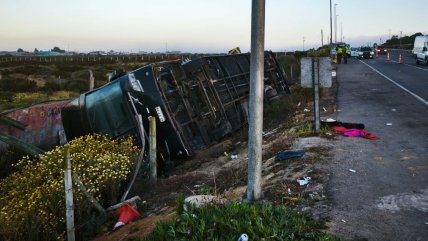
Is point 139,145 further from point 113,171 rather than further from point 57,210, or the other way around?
point 57,210

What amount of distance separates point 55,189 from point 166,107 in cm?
355

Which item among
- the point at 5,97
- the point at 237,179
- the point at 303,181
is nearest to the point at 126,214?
the point at 237,179

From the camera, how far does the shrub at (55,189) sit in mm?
5953

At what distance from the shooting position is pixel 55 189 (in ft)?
21.5

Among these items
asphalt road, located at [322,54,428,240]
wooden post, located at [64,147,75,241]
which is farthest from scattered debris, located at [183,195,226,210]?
wooden post, located at [64,147,75,241]

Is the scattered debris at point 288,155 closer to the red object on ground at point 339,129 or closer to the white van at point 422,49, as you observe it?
the red object on ground at point 339,129

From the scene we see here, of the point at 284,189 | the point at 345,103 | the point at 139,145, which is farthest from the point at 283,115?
the point at 284,189

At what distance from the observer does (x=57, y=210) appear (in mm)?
6438

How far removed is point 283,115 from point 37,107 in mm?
8770

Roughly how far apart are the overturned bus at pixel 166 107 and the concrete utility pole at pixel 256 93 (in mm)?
4741

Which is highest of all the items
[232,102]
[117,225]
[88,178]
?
[232,102]

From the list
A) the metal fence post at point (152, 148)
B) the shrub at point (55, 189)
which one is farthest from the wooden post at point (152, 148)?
the shrub at point (55, 189)

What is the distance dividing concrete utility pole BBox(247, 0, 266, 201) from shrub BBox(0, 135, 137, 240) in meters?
2.74

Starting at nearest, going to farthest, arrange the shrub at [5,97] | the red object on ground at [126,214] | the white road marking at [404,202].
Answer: the white road marking at [404,202]
the red object on ground at [126,214]
the shrub at [5,97]
